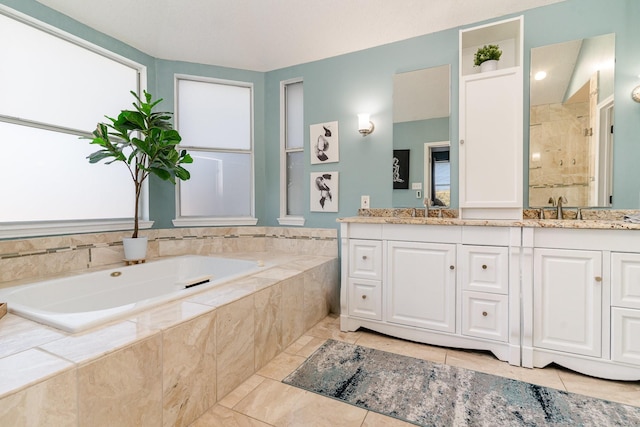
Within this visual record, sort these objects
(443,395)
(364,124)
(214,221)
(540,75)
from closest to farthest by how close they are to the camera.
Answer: (443,395) → (540,75) → (364,124) → (214,221)

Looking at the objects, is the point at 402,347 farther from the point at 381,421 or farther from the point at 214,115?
the point at 214,115

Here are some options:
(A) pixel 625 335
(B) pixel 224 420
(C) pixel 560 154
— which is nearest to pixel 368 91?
(C) pixel 560 154

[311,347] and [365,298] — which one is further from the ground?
[365,298]

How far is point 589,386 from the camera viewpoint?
1634 mm

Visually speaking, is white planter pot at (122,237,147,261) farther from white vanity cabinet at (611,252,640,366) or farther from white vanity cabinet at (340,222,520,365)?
white vanity cabinet at (611,252,640,366)

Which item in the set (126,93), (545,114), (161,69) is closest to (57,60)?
(126,93)

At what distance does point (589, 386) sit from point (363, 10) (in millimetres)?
2797

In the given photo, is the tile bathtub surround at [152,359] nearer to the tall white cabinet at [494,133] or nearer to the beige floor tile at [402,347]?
the beige floor tile at [402,347]

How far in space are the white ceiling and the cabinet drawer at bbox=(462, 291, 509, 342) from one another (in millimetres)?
2084

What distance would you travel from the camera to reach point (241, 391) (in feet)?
5.19

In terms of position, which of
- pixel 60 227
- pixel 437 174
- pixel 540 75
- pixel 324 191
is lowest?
pixel 60 227

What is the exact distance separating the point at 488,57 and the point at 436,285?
165cm

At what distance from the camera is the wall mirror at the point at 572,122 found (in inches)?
79.7

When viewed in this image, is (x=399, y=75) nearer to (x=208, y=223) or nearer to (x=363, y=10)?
(x=363, y=10)
